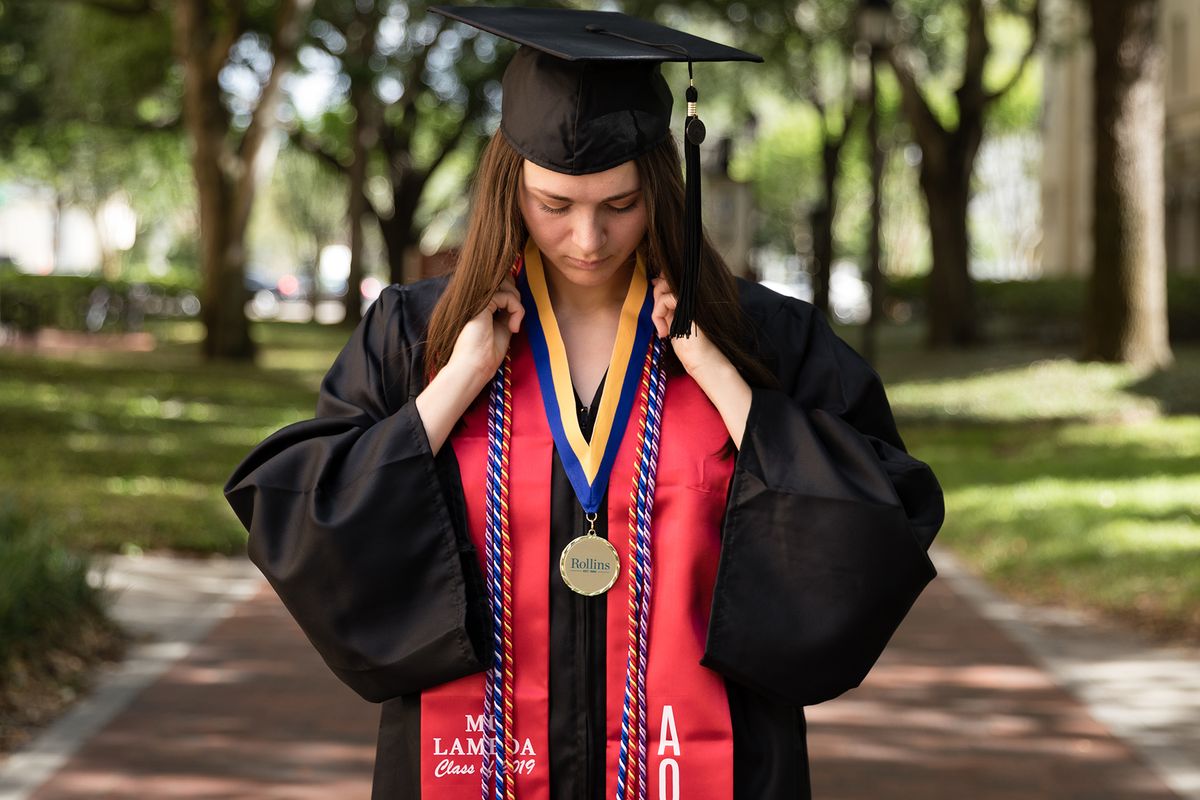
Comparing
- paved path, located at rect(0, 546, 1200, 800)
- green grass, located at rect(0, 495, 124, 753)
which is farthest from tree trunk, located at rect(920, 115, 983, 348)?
green grass, located at rect(0, 495, 124, 753)

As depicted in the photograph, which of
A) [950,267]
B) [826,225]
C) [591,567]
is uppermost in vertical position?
[826,225]

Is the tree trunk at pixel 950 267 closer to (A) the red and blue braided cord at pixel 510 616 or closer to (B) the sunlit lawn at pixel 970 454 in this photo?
(B) the sunlit lawn at pixel 970 454

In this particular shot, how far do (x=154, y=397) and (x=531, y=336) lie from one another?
52.2 feet

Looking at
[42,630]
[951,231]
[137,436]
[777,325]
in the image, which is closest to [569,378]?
[777,325]

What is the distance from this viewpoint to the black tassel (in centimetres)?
261

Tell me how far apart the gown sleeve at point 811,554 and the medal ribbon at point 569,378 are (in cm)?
19

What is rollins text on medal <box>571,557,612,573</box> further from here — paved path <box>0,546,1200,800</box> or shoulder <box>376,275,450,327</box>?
paved path <box>0,546,1200,800</box>

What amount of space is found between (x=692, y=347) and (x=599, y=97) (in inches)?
15.8

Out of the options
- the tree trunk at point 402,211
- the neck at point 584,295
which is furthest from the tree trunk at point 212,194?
the neck at point 584,295

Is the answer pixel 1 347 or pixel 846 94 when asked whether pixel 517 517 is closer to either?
pixel 1 347

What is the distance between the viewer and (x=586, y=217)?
8.39 feet

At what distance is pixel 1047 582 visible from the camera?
9422 millimetres

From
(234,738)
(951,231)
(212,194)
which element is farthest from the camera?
(951,231)

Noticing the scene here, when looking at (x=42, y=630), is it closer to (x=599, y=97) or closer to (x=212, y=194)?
(x=599, y=97)
